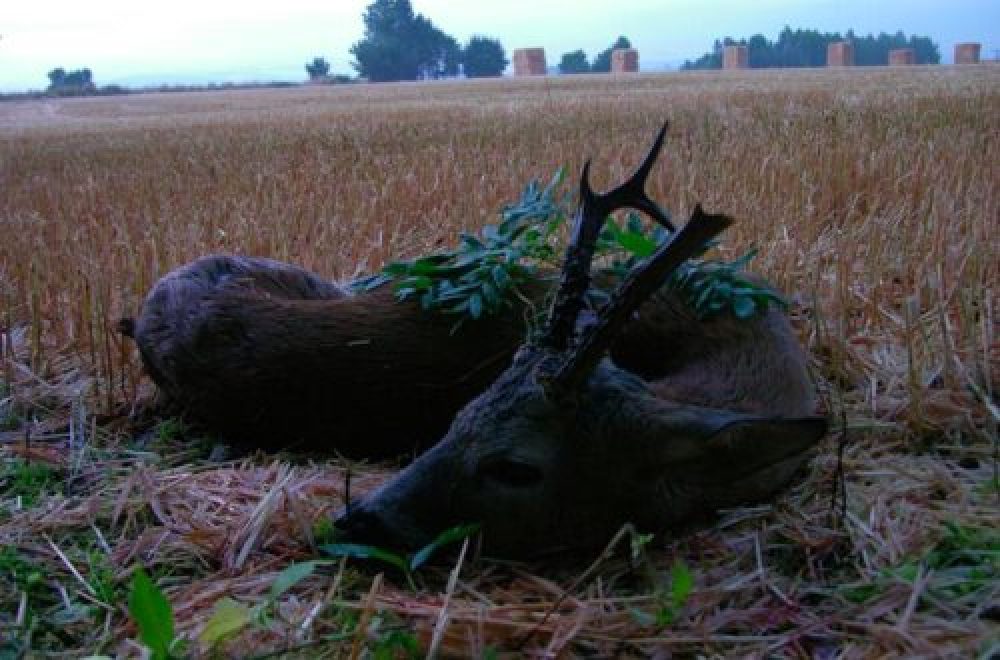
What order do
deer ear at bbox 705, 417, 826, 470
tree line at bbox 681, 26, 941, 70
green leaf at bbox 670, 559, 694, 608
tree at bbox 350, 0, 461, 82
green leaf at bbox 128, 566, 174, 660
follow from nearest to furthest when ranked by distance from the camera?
1. green leaf at bbox 128, 566, 174, 660
2. green leaf at bbox 670, 559, 694, 608
3. deer ear at bbox 705, 417, 826, 470
4. tree line at bbox 681, 26, 941, 70
5. tree at bbox 350, 0, 461, 82

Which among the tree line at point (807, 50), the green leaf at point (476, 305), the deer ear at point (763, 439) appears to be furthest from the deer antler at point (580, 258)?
the tree line at point (807, 50)

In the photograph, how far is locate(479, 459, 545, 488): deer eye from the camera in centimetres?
246

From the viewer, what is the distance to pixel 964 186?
5.66m

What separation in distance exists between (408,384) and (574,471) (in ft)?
3.18

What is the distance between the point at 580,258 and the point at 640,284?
0.21 m

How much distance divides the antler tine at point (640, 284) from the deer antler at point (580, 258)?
0.27 ft

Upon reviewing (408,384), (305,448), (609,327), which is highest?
(609,327)

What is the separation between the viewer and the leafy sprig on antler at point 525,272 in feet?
10.7

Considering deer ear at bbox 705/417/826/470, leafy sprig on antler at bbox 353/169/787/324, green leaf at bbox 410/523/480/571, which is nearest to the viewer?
deer ear at bbox 705/417/826/470

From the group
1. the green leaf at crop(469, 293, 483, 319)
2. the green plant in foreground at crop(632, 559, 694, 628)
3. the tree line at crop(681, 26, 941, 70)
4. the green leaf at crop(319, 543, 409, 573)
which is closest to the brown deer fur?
the green leaf at crop(469, 293, 483, 319)

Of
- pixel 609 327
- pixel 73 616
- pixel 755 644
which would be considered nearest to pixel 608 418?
pixel 609 327

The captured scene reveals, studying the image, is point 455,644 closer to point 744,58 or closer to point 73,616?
point 73,616

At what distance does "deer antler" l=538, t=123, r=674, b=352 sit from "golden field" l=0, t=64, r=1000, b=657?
0.54 m

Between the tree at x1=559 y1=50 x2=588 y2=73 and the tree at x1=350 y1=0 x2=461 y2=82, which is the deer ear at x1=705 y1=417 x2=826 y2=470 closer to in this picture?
the tree at x1=559 y1=50 x2=588 y2=73
